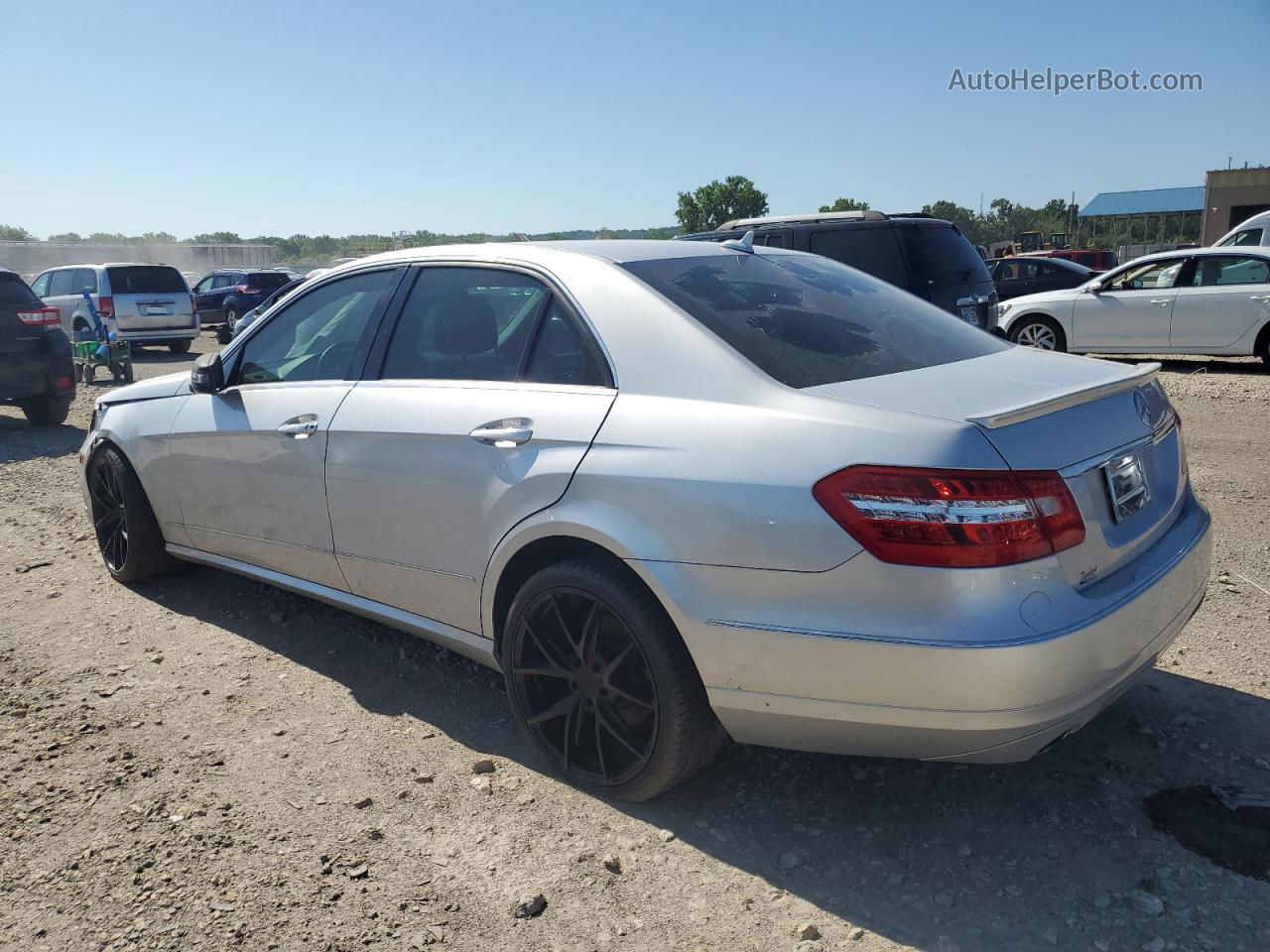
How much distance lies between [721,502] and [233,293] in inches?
1026

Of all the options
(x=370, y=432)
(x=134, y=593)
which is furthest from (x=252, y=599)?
(x=370, y=432)

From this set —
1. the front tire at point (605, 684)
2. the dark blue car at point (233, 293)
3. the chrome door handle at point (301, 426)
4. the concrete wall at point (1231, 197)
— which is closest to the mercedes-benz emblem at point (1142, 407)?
the front tire at point (605, 684)

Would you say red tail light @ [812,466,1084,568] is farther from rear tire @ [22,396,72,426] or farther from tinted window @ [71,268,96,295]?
tinted window @ [71,268,96,295]

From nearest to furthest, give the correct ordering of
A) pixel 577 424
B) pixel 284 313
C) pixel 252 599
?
pixel 577 424
pixel 284 313
pixel 252 599

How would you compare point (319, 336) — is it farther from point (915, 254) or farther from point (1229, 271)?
point (1229, 271)

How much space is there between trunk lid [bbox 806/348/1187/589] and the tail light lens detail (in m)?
10.9

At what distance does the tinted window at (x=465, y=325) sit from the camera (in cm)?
337

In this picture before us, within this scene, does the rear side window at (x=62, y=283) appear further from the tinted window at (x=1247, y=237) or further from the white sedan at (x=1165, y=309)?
the tinted window at (x=1247, y=237)

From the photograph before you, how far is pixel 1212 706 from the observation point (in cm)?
351

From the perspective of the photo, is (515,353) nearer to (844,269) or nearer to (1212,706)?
(844,269)

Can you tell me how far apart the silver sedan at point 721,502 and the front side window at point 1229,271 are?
10146 mm

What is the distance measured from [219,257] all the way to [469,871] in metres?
64.6

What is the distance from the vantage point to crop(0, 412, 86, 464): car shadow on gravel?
9594 mm

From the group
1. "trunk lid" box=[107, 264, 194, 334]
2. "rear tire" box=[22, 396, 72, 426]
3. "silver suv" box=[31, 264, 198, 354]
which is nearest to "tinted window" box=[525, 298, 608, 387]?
"rear tire" box=[22, 396, 72, 426]
